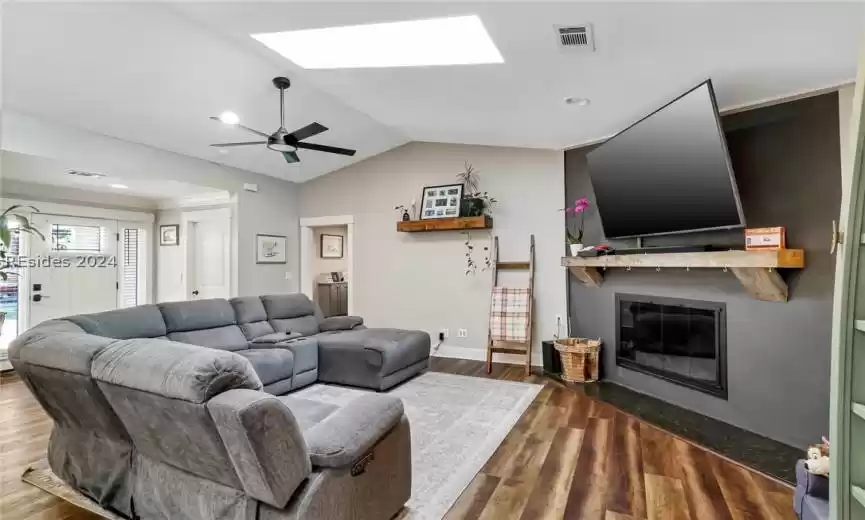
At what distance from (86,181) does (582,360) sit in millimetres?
6196

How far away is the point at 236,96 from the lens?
387 centimetres

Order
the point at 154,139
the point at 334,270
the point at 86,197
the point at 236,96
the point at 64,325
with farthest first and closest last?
the point at 334,270 → the point at 86,197 → the point at 154,139 → the point at 236,96 → the point at 64,325

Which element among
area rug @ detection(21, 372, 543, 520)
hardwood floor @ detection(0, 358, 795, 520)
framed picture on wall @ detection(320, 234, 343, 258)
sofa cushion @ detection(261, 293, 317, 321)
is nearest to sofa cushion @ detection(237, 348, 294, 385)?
area rug @ detection(21, 372, 543, 520)

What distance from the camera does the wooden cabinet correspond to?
773cm

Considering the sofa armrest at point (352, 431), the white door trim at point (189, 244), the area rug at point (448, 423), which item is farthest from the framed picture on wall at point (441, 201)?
the sofa armrest at point (352, 431)

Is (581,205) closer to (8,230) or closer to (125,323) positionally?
(125,323)

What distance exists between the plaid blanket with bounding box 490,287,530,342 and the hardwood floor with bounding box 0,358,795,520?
5.06 feet

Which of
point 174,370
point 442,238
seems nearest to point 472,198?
point 442,238

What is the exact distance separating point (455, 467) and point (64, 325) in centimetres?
242

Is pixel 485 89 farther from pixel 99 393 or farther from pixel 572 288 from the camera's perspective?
pixel 99 393

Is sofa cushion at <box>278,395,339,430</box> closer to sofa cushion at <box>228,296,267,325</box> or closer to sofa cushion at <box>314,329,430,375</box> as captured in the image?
sofa cushion at <box>314,329,430,375</box>

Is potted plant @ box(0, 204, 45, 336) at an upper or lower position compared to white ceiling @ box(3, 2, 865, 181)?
lower

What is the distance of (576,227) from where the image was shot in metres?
4.53

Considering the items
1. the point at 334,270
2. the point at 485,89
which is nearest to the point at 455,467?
the point at 485,89
